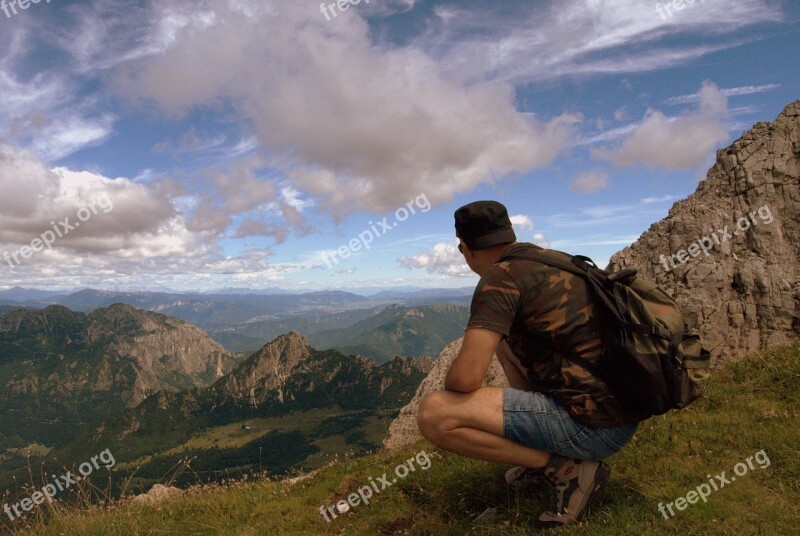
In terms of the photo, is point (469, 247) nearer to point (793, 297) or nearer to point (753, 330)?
point (753, 330)

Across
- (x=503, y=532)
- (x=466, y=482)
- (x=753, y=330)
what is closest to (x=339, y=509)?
(x=466, y=482)

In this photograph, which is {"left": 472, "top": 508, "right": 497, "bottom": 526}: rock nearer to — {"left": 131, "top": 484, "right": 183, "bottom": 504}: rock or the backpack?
the backpack

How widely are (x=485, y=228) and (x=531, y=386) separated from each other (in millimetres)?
2308

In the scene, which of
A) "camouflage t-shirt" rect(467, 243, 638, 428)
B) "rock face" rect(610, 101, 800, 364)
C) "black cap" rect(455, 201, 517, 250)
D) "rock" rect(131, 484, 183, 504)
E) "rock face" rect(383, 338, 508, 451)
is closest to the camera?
"camouflage t-shirt" rect(467, 243, 638, 428)

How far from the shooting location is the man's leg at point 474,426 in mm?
5734

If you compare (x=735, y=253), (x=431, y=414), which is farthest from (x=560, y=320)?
(x=735, y=253)

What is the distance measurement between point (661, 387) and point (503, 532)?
113 inches

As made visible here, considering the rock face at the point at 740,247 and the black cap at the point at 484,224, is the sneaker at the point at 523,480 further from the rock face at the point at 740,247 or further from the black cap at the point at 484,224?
the rock face at the point at 740,247

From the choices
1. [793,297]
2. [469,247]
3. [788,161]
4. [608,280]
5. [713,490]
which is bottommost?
[713,490]

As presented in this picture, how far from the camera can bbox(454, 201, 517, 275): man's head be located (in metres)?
5.86

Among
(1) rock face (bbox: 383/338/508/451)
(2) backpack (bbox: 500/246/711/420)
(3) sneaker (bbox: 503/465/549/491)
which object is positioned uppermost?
(2) backpack (bbox: 500/246/711/420)

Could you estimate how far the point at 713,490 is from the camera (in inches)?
264
